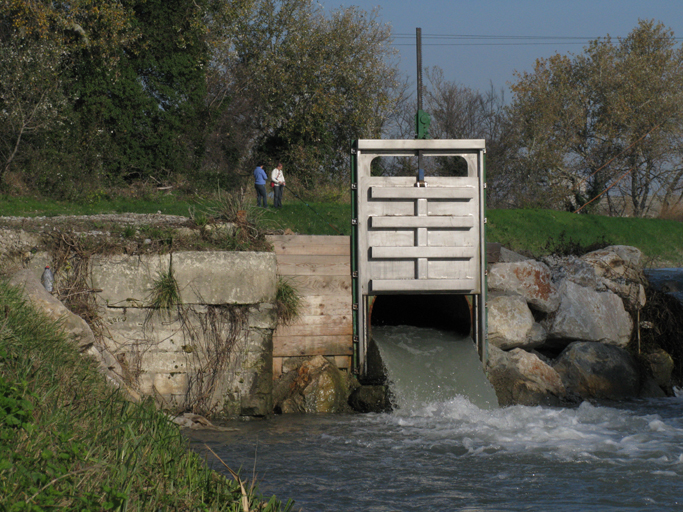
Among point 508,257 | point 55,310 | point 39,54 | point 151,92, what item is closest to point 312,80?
point 151,92

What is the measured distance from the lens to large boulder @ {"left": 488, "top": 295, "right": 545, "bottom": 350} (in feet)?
36.8

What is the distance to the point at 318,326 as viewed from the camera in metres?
10.4

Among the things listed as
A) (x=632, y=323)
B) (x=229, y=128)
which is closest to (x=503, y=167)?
(x=229, y=128)

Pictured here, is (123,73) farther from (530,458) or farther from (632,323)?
(530,458)

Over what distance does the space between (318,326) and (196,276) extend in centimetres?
210

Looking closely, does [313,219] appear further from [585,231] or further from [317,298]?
[585,231]

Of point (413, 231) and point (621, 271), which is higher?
point (413, 231)

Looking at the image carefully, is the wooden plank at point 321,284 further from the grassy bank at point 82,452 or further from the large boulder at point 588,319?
the grassy bank at point 82,452

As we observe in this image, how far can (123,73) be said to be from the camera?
23.4 metres

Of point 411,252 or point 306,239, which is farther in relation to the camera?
point 306,239

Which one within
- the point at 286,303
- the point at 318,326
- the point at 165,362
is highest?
the point at 286,303

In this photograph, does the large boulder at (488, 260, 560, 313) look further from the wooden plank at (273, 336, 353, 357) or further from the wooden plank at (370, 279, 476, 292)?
the wooden plank at (273, 336, 353, 357)

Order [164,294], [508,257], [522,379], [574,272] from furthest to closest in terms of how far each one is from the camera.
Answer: [508,257] → [574,272] → [522,379] → [164,294]

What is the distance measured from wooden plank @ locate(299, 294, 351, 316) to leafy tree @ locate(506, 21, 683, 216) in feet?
83.0
